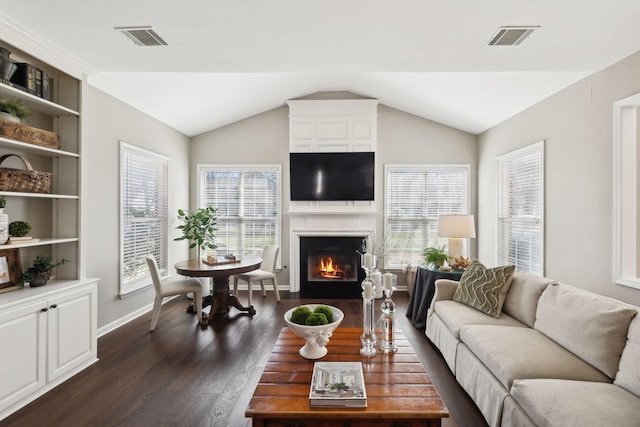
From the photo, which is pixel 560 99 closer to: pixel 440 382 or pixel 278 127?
pixel 440 382

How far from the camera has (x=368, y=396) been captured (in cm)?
152

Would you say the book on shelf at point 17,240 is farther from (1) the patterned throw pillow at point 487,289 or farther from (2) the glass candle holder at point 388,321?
(1) the patterned throw pillow at point 487,289

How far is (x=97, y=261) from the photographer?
3.44 meters

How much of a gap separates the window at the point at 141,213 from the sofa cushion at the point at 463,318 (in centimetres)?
359

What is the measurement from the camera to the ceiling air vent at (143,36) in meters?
2.23

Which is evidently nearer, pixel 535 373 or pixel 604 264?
pixel 535 373

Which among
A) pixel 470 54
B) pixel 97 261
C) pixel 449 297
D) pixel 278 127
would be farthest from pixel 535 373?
pixel 278 127

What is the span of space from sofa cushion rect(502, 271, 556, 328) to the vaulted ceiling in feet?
6.07

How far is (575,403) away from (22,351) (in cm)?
332

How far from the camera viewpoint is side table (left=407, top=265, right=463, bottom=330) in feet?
11.7

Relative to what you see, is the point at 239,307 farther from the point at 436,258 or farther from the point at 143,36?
the point at 143,36

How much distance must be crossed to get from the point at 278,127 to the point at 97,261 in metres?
3.30

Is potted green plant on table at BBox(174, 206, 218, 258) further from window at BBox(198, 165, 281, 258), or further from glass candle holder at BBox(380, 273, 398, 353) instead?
glass candle holder at BBox(380, 273, 398, 353)

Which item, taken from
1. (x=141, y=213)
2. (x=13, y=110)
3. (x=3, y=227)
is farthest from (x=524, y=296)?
(x=141, y=213)
